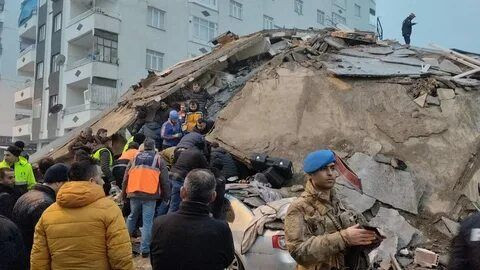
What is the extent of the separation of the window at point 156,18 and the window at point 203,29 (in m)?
2.53


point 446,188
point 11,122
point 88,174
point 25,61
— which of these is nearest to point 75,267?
point 88,174

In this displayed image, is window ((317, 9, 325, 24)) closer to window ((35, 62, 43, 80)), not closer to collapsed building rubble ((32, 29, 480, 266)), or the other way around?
window ((35, 62, 43, 80))

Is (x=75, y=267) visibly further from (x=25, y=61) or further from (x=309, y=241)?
(x=25, y=61)

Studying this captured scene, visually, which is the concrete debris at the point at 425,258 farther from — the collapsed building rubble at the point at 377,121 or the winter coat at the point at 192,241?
the winter coat at the point at 192,241

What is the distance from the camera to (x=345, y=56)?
40.3 feet

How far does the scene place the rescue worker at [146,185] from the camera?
662 centimetres

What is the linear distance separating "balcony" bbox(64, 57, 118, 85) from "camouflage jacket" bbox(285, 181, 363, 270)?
26.1 metres

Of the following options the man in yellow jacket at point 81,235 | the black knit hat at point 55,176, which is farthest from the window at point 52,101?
the man in yellow jacket at point 81,235

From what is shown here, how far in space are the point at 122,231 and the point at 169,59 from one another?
29.2 meters

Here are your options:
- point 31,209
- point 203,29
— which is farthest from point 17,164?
point 203,29

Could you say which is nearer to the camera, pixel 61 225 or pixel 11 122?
pixel 61 225

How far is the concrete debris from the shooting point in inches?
261

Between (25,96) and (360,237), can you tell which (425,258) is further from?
(25,96)

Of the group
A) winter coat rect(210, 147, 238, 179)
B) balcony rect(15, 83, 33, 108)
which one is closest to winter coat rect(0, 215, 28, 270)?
winter coat rect(210, 147, 238, 179)
